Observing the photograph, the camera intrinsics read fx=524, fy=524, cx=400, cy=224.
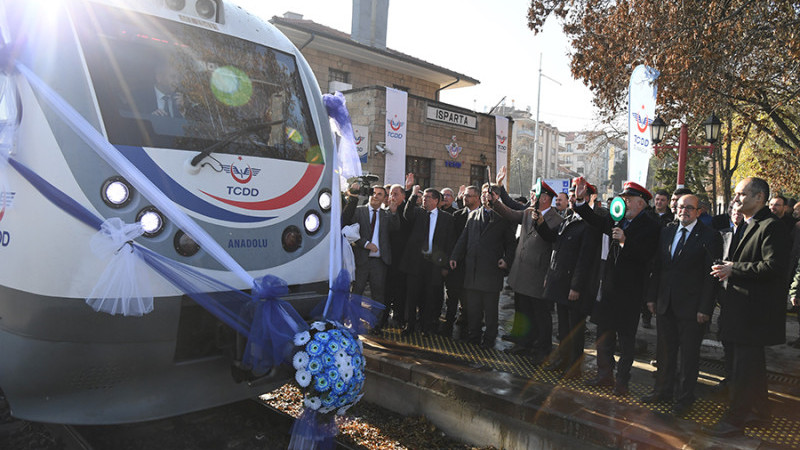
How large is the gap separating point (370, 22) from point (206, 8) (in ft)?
69.6

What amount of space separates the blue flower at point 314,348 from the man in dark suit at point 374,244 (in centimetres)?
331

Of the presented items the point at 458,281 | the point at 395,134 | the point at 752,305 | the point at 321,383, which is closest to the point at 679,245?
the point at 752,305

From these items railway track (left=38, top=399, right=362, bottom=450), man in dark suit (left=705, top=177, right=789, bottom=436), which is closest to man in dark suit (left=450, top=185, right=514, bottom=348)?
man in dark suit (left=705, top=177, right=789, bottom=436)

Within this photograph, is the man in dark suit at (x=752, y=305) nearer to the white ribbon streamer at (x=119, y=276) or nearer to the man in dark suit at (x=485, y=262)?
the man in dark suit at (x=485, y=262)

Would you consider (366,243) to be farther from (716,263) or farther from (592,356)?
(716,263)

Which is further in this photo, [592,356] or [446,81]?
[446,81]

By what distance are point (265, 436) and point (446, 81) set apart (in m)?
24.4

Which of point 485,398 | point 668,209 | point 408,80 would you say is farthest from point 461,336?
point 408,80

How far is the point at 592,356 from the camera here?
20.1 ft

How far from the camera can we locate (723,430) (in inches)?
150

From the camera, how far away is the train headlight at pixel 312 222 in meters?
4.07

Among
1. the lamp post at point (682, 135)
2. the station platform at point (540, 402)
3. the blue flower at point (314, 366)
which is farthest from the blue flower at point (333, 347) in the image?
the lamp post at point (682, 135)

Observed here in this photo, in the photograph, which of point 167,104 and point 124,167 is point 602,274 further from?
point 124,167

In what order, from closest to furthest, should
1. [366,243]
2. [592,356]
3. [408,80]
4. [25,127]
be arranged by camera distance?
[25,127] → [592,356] → [366,243] → [408,80]
